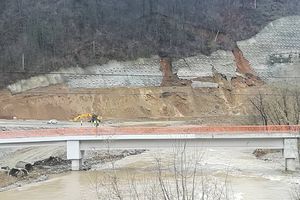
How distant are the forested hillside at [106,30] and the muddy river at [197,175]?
3722 cm

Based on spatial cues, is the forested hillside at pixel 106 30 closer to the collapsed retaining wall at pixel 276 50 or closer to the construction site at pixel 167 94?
the construction site at pixel 167 94

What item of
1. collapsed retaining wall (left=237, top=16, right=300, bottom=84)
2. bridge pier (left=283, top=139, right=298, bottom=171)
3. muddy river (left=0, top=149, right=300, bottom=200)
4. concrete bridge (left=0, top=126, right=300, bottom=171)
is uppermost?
collapsed retaining wall (left=237, top=16, right=300, bottom=84)

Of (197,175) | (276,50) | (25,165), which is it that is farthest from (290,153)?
(276,50)

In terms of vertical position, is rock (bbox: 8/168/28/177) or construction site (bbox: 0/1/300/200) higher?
construction site (bbox: 0/1/300/200)

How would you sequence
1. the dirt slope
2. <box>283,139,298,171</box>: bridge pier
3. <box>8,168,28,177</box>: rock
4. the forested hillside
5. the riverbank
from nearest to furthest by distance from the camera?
the riverbank
<box>8,168,28,177</box>: rock
<box>283,139,298,171</box>: bridge pier
the dirt slope
the forested hillside

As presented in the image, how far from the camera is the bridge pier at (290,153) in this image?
37.8 m

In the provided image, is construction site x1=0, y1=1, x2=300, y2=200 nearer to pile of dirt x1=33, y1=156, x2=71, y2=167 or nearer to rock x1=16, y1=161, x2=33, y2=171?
pile of dirt x1=33, y1=156, x2=71, y2=167

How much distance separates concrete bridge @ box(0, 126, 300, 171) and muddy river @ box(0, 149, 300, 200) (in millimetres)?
1606

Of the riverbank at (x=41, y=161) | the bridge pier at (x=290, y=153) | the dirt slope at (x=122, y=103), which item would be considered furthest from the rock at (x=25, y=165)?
the dirt slope at (x=122, y=103)

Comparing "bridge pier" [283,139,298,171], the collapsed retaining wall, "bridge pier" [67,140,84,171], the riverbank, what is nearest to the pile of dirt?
the riverbank

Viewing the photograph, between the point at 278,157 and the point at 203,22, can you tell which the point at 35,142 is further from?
the point at 203,22

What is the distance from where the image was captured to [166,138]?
38344 mm

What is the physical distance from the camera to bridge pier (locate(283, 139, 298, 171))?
3784 cm

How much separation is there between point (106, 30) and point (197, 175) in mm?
52098
